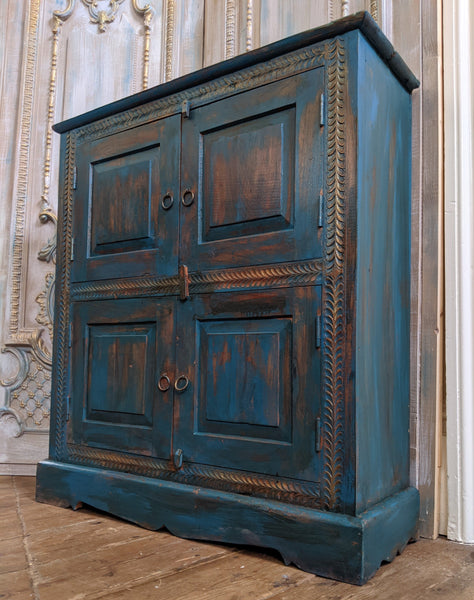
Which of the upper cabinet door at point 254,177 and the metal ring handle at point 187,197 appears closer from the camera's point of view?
the upper cabinet door at point 254,177

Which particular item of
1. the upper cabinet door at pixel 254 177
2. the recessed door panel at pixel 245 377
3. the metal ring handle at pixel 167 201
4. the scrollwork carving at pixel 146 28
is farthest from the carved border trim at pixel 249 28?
the recessed door panel at pixel 245 377

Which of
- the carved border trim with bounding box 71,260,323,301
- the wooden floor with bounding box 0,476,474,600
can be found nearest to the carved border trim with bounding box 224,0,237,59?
the carved border trim with bounding box 71,260,323,301

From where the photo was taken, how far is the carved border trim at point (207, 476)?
1.30 m

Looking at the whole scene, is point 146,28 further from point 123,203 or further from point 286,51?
point 286,51

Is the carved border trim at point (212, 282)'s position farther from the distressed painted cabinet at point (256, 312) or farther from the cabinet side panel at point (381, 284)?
the cabinet side panel at point (381, 284)

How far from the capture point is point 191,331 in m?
1.54

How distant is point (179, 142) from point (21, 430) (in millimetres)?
1438

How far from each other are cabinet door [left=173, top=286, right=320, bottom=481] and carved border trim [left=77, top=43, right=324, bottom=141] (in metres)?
0.55

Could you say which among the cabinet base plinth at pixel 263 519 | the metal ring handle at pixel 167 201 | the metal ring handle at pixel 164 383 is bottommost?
the cabinet base plinth at pixel 263 519

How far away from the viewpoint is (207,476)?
4.80 ft

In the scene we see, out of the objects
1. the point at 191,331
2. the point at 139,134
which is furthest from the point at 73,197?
the point at 191,331

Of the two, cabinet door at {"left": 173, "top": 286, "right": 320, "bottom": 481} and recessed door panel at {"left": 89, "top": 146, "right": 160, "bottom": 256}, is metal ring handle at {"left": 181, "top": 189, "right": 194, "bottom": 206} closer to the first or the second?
recessed door panel at {"left": 89, "top": 146, "right": 160, "bottom": 256}

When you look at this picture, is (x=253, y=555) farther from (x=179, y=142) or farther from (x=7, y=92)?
(x=7, y=92)

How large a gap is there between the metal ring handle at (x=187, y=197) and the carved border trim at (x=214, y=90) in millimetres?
250
